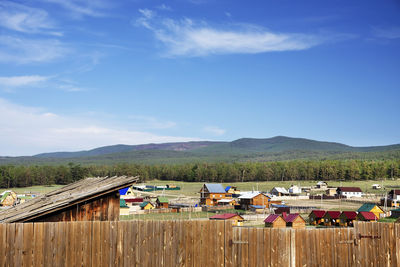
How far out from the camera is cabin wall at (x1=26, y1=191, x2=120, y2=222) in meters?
11.3

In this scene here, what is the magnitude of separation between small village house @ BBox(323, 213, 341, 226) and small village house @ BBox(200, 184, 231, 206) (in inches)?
1481

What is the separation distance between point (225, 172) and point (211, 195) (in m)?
90.9

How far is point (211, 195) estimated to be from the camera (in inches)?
3344

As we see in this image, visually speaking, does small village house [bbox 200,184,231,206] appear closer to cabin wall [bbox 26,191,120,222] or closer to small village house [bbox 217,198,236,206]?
small village house [bbox 217,198,236,206]

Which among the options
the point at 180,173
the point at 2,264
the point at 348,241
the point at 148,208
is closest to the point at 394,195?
the point at 148,208

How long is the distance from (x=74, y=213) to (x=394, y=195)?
2861 inches

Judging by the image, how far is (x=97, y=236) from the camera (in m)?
9.73

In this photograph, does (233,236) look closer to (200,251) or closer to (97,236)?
(200,251)

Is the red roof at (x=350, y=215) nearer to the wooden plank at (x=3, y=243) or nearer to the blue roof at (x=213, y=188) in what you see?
the blue roof at (x=213, y=188)

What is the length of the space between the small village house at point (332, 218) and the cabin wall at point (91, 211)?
1576 inches

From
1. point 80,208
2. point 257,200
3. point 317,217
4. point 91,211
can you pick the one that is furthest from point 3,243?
point 257,200

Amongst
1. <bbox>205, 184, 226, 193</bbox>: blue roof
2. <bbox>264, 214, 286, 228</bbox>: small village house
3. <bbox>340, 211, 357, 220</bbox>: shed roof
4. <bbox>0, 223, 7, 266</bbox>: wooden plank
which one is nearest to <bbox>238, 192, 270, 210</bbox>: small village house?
<bbox>205, 184, 226, 193</bbox>: blue roof

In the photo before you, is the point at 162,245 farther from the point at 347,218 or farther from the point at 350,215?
the point at 350,215

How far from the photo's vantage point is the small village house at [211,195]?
84.1 metres
